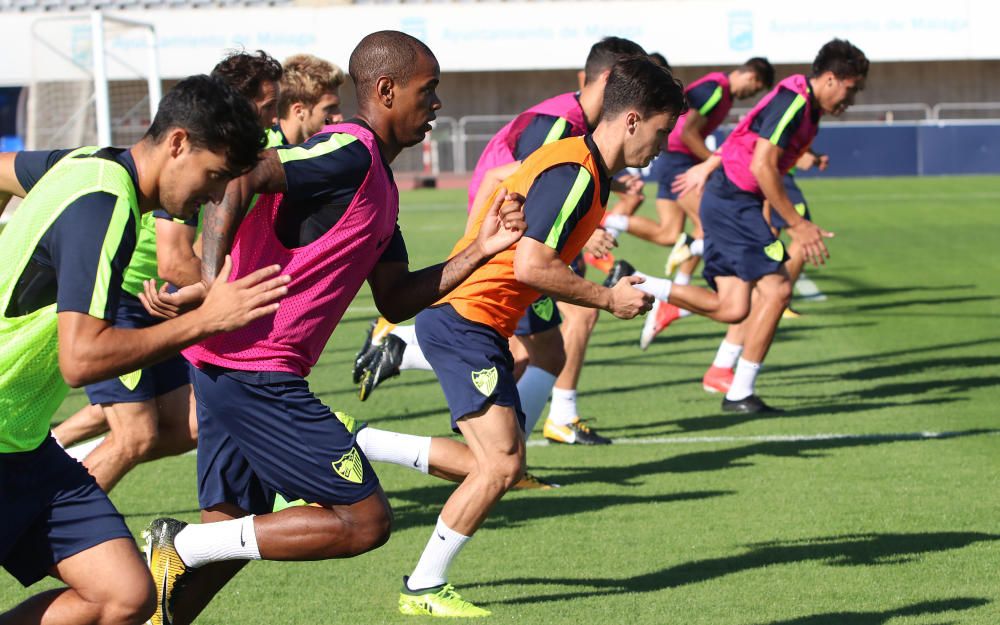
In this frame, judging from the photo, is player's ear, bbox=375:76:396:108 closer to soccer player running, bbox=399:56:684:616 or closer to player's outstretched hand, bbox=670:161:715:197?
soccer player running, bbox=399:56:684:616

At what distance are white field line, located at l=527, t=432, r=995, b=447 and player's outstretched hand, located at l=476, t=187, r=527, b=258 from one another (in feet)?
12.4

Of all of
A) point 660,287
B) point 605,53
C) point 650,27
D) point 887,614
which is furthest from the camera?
point 650,27

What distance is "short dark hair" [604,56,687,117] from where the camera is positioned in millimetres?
5066

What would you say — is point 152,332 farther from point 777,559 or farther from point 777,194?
point 777,194

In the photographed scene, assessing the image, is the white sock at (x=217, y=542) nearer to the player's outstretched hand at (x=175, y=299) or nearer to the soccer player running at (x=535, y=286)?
the player's outstretched hand at (x=175, y=299)

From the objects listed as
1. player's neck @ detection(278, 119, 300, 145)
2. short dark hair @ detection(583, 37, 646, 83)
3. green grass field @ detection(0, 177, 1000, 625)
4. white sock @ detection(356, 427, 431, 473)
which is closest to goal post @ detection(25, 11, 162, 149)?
green grass field @ detection(0, 177, 1000, 625)

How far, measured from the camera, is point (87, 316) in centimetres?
326

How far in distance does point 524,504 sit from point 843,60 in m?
3.93

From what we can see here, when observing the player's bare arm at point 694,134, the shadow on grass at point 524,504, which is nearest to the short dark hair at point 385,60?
the shadow on grass at point 524,504

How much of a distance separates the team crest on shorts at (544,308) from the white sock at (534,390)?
0.27 meters

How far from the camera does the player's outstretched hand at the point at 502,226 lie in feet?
14.7

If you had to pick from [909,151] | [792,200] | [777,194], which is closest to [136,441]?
[777,194]

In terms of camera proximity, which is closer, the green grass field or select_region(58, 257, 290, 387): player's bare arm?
select_region(58, 257, 290, 387): player's bare arm

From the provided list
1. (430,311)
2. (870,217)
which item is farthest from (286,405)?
(870,217)
